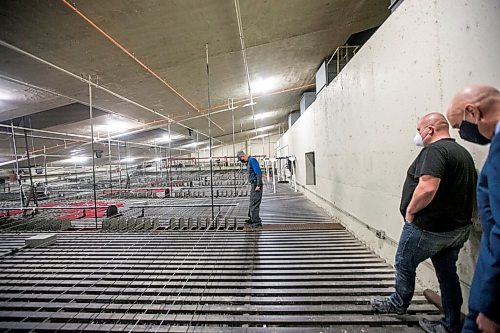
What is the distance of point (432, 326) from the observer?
1465 mm

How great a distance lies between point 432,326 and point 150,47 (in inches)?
147

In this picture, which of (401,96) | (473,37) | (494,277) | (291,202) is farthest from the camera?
(291,202)

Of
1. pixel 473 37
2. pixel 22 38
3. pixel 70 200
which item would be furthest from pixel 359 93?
pixel 70 200

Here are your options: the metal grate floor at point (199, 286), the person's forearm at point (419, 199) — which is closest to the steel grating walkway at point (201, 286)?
the metal grate floor at point (199, 286)

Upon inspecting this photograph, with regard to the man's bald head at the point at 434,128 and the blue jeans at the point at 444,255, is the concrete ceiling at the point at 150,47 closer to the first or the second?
the man's bald head at the point at 434,128

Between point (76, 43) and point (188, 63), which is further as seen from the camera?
point (188, 63)

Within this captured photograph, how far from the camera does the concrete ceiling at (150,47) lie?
236 centimetres

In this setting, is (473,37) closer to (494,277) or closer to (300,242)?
(494,277)

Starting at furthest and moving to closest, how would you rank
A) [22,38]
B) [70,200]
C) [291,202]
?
[70,200], [291,202], [22,38]

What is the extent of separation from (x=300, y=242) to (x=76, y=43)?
346 centimetres

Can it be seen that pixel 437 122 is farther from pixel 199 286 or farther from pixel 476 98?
pixel 199 286

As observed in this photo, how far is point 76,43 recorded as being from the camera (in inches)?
105

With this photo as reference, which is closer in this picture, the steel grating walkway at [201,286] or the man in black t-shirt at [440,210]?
the man in black t-shirt at [440,210]

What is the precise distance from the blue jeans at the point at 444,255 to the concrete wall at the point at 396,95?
21cm
